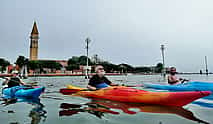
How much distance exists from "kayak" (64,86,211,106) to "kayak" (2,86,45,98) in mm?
2110

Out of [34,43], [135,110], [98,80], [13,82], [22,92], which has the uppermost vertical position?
[34,43]

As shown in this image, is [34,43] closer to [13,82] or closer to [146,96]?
[13,82]

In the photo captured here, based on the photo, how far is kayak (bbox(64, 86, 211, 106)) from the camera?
5311 mm

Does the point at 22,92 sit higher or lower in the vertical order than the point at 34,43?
lower

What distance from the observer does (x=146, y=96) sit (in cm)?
618

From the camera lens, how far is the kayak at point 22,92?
7.80 m

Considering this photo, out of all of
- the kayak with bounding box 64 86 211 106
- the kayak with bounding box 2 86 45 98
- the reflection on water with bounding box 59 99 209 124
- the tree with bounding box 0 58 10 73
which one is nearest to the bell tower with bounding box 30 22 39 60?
the tree with bounding box 0 58 10 73

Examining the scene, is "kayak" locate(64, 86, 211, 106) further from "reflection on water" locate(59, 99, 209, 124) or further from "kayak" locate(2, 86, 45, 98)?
"kayak" locate(2, 86, 45, 98)

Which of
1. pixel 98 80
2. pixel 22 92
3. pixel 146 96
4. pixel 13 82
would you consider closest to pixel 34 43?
pixel 13 82

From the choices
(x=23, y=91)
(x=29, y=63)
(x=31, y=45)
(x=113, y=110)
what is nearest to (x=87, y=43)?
(x=23, y=91)

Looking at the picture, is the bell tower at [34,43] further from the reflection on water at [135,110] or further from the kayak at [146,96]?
the reflection on water at [135,110]

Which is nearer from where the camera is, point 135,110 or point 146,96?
point 135,110

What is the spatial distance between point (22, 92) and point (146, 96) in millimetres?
5267

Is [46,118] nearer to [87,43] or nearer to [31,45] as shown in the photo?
[87,43]
